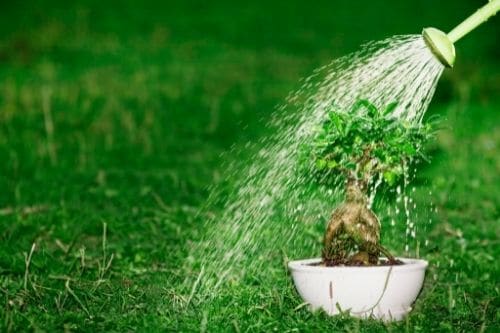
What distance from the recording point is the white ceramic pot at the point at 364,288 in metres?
4.55

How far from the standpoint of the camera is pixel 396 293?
15.1 ft

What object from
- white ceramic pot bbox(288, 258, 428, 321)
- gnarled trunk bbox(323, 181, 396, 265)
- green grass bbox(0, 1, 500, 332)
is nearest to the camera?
white ceramic pot bbox(288, 258, 428, 321)

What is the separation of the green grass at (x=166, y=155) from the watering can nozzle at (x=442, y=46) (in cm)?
127

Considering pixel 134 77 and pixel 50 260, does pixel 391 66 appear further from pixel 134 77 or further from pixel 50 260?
pixel 134 77

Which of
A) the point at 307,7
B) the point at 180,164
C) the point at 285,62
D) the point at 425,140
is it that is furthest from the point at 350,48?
the point at 425,140

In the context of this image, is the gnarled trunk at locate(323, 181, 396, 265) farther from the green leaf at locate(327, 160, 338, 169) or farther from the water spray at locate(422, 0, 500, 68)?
the water spray at locate(422, 0, 500, 68)

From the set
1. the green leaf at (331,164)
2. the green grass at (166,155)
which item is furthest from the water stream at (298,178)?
the green leaf at (331,164)

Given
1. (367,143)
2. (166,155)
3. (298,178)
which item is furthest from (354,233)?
(166,155)

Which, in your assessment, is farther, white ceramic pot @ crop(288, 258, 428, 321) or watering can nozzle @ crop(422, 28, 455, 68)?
watering can nozzle @ crop(422, 28, 455, 68)

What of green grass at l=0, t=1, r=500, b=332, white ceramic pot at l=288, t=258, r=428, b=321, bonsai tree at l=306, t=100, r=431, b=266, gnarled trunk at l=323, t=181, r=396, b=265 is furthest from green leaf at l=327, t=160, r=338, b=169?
green grass at l=0, t=1, r=500, b=332

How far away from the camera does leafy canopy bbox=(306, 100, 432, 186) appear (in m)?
4.83

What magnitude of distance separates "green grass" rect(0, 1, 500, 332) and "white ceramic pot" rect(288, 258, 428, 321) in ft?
0.29

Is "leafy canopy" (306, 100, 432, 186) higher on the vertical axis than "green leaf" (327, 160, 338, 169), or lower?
higher

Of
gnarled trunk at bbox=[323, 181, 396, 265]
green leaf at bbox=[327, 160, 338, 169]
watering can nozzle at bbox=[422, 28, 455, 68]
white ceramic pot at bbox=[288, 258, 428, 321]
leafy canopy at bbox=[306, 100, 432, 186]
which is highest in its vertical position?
watering can nozzle at bbox=[422, 28, 455, 68]
